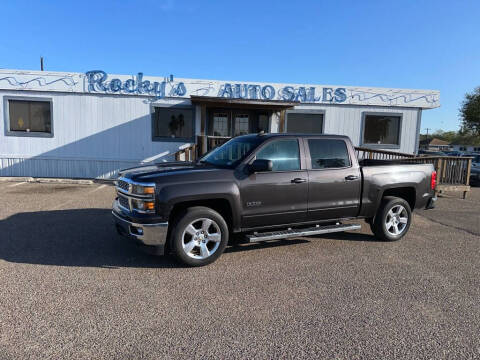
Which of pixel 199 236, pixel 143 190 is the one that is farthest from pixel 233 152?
pixel 143 190

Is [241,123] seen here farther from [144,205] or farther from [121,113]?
[144,205]

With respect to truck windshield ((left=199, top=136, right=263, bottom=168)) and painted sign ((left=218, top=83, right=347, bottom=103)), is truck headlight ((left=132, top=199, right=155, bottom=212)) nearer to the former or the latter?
truck windshield ((left=199, top=136, right=263, bottom=168))

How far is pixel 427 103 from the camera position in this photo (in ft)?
44.3

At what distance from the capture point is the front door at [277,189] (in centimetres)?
463

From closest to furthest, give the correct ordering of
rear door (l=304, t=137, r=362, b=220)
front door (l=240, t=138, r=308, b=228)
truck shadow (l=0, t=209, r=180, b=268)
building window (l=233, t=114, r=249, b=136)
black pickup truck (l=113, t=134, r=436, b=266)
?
black pickup truck (l=113, t=134, r=436, b=266)
truck shadow (l=0, t=209, r=180, b=268)
front door (l=240, t=138, r=308, b=228)
rear door (l=304, t=137, r=362, b=220)
building window (l=233, t=114, r=249, b=136)

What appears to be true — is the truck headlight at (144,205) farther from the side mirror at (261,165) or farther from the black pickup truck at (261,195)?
the side mirror at (261,165)

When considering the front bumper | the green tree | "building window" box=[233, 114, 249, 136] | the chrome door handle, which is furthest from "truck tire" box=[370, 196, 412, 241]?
the green tree

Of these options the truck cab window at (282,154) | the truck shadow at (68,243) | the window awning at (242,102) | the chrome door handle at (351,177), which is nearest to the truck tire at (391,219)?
the chrome door handle at (351,177)

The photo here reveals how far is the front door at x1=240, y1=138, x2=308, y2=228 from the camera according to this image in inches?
182

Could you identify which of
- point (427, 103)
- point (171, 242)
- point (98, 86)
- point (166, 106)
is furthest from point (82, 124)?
point (427, 103)

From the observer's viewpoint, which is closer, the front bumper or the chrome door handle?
the front bumper

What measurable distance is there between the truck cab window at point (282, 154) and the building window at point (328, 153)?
11.0 inches

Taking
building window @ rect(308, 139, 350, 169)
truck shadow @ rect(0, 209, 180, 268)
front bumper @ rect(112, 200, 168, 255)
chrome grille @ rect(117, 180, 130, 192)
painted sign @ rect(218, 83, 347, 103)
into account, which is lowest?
truck shadow @ rect(0, 209, 180, 268)

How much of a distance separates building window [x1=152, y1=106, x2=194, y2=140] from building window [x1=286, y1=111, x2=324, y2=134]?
4030 millimetres
